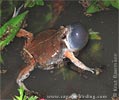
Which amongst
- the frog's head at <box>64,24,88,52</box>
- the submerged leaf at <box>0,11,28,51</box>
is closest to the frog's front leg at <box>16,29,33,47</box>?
the submerged leaf at <box>0,11,28,51</box>

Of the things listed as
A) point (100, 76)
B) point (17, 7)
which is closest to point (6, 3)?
point (17, 7)

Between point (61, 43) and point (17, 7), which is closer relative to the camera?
point (61, 43)

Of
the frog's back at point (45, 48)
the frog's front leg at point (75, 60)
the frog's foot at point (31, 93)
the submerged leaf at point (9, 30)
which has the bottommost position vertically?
the frog's foot at point (31, 93)

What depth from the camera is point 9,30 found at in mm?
1105

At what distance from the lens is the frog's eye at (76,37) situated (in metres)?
1.01

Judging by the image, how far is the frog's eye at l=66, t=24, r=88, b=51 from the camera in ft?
3.32

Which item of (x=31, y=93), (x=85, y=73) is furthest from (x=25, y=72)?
(x=85, y=73)

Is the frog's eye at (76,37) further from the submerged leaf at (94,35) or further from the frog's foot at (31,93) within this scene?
the frog's foot at (31,93)

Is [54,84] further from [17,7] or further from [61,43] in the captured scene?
[17,7]

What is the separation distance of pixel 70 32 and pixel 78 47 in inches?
2.0

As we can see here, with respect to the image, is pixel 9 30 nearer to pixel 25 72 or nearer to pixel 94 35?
pixel 25 72

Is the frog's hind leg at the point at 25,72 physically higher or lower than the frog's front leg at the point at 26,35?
lower

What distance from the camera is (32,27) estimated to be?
1130mm

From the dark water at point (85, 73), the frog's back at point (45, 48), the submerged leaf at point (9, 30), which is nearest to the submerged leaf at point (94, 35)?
the dark water at point (85, 73)
